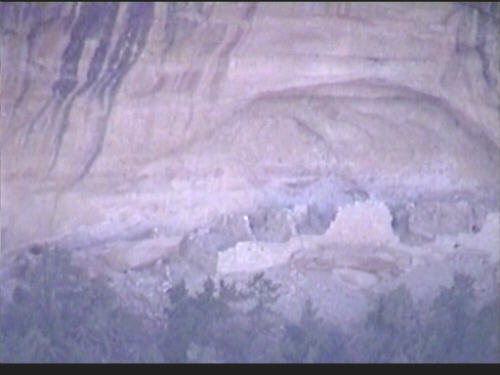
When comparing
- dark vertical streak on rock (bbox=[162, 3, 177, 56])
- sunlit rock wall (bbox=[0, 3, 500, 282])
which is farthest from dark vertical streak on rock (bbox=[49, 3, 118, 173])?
dark vertical streak on rock (bbox=[162, 3, 177, 56])

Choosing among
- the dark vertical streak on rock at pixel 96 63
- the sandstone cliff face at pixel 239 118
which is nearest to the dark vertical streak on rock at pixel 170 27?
the sandstone cliff face at pixel 239 118

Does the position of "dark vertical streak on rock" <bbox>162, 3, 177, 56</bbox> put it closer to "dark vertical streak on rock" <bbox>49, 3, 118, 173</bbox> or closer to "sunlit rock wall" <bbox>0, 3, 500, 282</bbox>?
"sunlit rock wall" <bbox>0, 3, 500, 282</bbox>

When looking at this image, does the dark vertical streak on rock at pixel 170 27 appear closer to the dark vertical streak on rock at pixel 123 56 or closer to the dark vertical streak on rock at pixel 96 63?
the dark vertical streak on rock at pixel 123 56

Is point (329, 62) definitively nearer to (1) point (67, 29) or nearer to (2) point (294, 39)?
(2) point (294, 39)

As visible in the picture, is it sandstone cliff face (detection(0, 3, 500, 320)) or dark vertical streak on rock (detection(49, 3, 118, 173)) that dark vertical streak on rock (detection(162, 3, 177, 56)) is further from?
dark vertical streak on rock (detection(49, 3, 118, 173))

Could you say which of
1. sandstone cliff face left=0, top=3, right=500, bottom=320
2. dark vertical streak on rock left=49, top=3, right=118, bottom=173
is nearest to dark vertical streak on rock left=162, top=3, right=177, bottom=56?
sandstone cliff face left=0, top=3, right=500, bottom=320

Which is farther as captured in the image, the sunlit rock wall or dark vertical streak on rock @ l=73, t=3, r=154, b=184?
the sunlit rock wall

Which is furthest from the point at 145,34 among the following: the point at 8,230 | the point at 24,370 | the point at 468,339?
the point at 468,339

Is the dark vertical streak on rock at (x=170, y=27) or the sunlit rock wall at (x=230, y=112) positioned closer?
the dark vertical streak on rock at (x=170, y=27)
